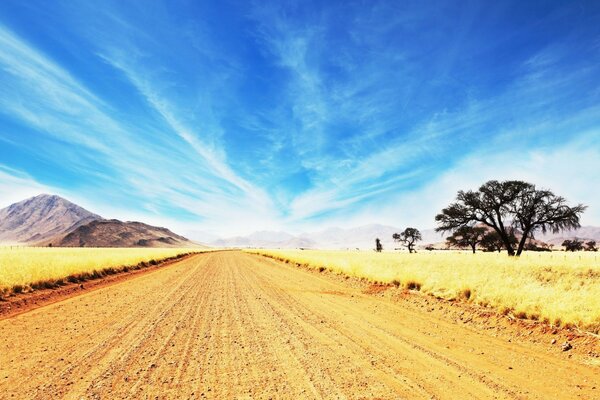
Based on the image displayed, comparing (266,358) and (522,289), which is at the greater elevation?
(522,289)

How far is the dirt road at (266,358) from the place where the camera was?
4219 mm

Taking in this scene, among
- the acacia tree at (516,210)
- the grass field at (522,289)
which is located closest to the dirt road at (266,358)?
the grass field at (522,289)

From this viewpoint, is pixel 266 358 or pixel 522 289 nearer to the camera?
pixel 266 358

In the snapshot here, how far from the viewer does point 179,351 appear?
18.2 ft

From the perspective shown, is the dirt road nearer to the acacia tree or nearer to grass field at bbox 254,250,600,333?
grass field at bbox 254,250,600,333

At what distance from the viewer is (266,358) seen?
17.4ft

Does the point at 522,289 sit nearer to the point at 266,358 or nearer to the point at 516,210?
the point at 266,358

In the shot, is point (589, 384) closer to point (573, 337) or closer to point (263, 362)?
point (573, 337)

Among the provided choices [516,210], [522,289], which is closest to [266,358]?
[522,289]

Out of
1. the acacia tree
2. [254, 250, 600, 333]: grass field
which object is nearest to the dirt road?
[254, 250, 600, 333]: grass field

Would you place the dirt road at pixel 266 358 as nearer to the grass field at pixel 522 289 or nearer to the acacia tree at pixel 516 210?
the grass field at pixel 522 289

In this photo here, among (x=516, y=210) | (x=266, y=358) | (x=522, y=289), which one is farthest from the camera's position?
(x=516, y=210)

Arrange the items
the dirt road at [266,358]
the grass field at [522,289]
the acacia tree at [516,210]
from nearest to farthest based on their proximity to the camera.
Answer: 1. the dirt road at [266,358]
2. the grass field at [522,289]
3. the acacia tree at [516,210]

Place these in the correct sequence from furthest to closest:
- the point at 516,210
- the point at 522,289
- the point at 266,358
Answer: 1. the point at 516,210
2. the point at 522,289
3. the point at 266,358
